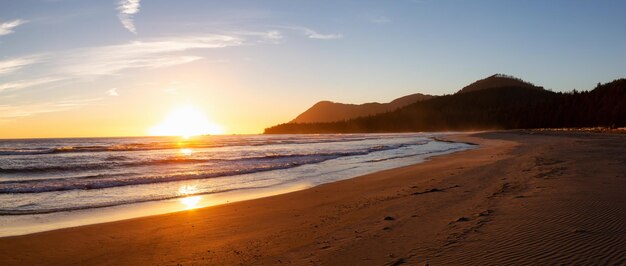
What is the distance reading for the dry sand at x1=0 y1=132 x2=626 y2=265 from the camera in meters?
6.32

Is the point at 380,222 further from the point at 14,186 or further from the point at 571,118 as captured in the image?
the point at 571,118

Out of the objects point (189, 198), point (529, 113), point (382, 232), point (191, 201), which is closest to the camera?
point (382, 232)

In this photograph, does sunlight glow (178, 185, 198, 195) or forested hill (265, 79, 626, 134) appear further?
forested hill (265, 79, 626, 134)

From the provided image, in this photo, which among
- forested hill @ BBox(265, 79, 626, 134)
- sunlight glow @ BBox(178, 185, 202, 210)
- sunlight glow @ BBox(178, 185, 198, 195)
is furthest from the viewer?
forested hill @ BBox(265, 79, 626, 134)

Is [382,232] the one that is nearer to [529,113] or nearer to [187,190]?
[187,190]

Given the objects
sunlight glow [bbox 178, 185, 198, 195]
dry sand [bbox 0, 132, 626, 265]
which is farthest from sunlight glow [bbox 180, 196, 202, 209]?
dry sand [bbox 0, 132, 626, 265]

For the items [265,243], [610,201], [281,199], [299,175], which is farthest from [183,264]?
[299,175]

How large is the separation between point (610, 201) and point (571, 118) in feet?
345

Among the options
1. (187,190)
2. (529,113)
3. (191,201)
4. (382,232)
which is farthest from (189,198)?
(529,113)

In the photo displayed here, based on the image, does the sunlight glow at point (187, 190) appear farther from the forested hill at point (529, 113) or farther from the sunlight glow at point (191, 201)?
the forested hill at point (529, 113)

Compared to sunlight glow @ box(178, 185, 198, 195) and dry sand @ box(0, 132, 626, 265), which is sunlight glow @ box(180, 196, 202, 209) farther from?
dry sand @ box(0, 132, 626, 265)

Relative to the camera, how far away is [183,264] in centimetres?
673

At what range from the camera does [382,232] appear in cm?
779

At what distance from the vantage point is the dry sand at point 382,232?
632cm
